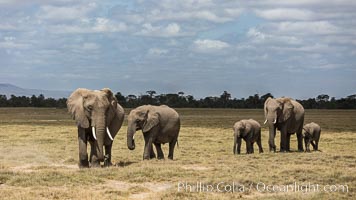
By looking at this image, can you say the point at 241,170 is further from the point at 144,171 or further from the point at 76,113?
the point at 76,113

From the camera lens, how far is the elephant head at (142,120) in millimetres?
21172

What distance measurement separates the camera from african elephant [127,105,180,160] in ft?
69.4

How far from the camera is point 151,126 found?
844 inches

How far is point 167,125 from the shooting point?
2230cm

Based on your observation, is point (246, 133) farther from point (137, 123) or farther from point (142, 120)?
point (137, 123)

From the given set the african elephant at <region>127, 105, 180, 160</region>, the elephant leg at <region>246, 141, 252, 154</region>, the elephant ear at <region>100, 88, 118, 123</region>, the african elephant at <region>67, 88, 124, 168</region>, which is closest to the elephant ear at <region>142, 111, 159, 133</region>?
the african elephant at <region>127, 105, 180, 160</region>

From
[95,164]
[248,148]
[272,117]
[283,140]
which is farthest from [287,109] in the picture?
[95,164]

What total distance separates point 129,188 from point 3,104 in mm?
155451

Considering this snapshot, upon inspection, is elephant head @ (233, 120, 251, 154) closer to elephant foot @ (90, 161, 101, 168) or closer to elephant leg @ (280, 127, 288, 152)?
elephant leg @ (280, 127, 288, 152)

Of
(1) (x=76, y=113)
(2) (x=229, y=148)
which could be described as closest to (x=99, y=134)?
(1) (x=76, y=113)

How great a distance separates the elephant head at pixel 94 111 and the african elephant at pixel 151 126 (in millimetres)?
2853

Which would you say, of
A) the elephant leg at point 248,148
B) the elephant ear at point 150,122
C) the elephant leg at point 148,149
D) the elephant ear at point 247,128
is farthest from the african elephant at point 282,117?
the elephant leg at point 148,149

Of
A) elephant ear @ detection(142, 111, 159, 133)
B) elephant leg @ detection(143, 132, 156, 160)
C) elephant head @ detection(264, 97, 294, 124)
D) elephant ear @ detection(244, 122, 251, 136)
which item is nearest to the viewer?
elephant leg @ detection(143, 132, 156, 160)

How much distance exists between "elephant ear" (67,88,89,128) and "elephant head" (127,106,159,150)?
320 cm
